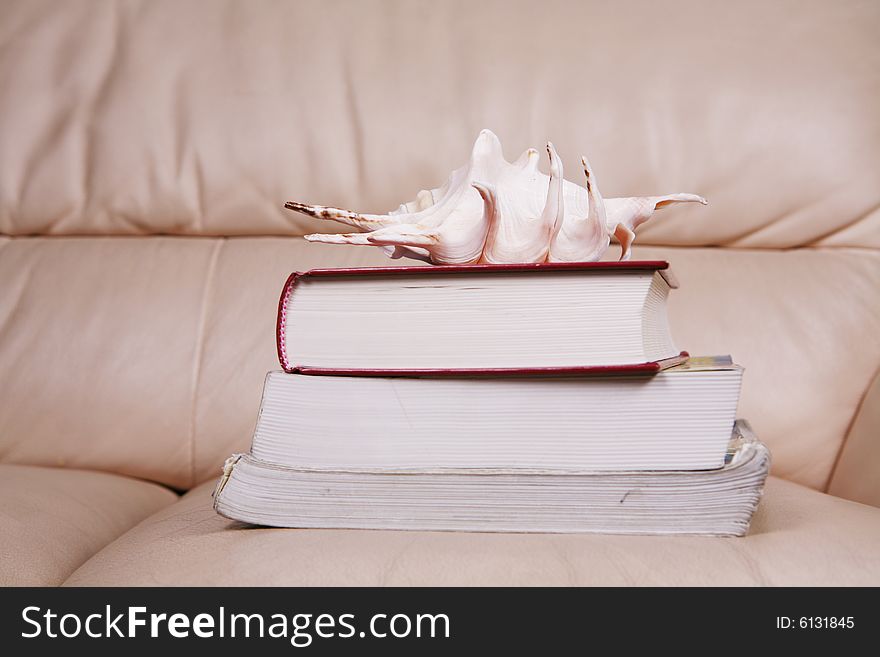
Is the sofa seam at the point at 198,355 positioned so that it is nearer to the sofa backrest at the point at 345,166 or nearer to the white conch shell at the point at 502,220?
the sofa backrest at the point at 345,166

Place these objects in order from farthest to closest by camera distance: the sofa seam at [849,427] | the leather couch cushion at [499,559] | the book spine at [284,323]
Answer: the sofa seam at [849,427]
the book spine at [284,323]
the leather couch cushion at [499,559]

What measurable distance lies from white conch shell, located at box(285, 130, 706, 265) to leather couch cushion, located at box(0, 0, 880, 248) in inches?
16.7

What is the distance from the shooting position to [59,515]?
0.73m

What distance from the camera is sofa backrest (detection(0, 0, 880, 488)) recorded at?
99 centimetres

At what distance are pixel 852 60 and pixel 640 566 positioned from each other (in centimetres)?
84

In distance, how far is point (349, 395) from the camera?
1.79 ft

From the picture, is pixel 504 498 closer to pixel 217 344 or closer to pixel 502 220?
pixel 502 220

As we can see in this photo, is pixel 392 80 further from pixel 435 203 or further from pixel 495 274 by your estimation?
pixel 495 274

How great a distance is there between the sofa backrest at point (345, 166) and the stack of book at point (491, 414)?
17.4 inches

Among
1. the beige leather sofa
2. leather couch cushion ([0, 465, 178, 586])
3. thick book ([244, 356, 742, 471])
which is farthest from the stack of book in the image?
the beige leather sofa

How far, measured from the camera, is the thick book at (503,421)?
0.52 meters

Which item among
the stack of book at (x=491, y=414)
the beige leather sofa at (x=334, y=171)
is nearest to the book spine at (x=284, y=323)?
the stack of book at (x=491, y=414)

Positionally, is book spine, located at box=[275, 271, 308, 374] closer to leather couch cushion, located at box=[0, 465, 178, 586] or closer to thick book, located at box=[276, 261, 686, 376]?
thick book, located at box=[276, 261, 686, 376]

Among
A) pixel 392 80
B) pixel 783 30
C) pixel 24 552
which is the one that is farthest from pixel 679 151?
pixel 24 552
